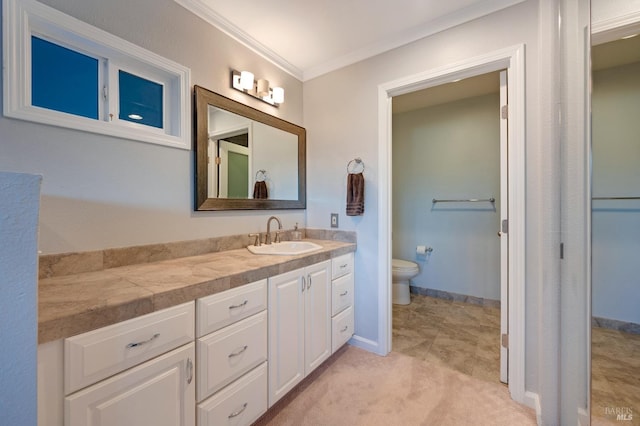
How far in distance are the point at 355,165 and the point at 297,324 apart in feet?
4.25

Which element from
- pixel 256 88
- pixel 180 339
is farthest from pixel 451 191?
pixel 180 339

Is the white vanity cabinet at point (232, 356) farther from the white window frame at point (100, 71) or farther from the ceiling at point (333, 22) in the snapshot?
the ceiling at point (333, 22)

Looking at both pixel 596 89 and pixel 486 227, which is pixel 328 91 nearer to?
pixel 596 89

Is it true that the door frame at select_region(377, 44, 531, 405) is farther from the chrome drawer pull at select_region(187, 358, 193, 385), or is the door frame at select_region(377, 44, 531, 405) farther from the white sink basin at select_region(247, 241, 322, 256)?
the chrome drawer pull at select_region(187, 358, 193, 385)

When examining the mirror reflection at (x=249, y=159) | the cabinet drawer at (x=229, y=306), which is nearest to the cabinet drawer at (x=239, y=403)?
the cabinet drawer at (x=229, y=306)

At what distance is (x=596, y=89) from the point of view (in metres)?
1.19

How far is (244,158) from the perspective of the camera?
1913 mm

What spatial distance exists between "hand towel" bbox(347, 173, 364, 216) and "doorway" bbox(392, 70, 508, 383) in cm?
122

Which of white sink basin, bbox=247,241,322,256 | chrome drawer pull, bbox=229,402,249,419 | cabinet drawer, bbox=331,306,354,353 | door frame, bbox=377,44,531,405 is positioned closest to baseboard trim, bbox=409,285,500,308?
door frame, bbox=377,44,531,405

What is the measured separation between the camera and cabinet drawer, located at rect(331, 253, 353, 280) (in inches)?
72.8

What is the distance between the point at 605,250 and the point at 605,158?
50cm

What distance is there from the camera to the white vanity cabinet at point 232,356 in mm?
1061
